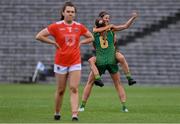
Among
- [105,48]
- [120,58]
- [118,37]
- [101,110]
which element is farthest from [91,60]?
[118,37]

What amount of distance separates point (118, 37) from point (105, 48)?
20.2 meters

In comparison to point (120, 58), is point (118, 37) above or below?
below

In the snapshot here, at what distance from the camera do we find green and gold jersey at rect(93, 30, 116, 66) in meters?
19.9

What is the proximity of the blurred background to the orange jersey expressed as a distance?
21.5m

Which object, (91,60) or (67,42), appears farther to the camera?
(91,60)

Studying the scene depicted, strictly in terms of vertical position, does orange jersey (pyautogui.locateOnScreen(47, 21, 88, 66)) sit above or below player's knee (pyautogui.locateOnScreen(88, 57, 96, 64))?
above

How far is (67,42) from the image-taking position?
1631 cm

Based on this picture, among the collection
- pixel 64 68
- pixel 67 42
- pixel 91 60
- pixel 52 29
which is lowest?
pixel 91 60

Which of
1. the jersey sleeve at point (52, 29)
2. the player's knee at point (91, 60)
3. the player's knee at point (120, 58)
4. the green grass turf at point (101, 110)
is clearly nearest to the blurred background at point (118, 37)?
the green grass turf at point (101, 110)

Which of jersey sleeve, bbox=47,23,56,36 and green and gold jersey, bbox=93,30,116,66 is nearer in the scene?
jersey sleeve, bbox=47,23,56,36

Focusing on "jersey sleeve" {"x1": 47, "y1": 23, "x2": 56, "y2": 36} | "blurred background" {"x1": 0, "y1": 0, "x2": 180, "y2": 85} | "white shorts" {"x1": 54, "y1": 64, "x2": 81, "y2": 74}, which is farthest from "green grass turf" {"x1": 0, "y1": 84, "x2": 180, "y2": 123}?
"blurred background" {"x1": 0, "y1": 0, "x2": 180, "y2": 85}

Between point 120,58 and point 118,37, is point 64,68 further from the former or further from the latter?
point 118,37

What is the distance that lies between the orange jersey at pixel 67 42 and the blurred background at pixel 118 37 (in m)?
21.5

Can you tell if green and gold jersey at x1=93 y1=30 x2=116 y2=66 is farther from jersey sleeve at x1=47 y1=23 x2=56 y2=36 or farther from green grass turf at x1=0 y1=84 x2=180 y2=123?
jersey sleeve at x1=47 y1=23 x2=56 y2=36
